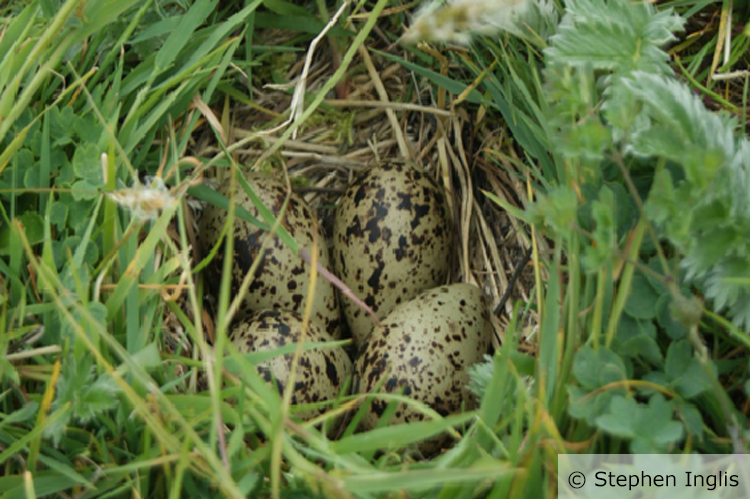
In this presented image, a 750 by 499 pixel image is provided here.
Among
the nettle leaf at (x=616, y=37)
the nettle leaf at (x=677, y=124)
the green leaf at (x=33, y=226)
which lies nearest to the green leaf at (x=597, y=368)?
the nettle leaf at (x=677, y=124)

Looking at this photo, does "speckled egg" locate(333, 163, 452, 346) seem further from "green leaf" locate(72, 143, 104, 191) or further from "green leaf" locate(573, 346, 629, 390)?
"green leaf" locate(573, 346, 629, 390)

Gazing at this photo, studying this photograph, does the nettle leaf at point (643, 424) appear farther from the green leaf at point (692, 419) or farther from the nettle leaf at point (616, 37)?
the nettle leaf at point (616, 37)

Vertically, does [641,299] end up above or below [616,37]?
below

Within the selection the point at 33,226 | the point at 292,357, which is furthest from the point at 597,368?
the point at 33,226

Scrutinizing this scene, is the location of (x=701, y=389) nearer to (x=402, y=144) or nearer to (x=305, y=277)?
(x=305, y=277)

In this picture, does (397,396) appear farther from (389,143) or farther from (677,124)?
(389,143)

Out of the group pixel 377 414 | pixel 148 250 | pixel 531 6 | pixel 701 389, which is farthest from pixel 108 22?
pixel 701 389
